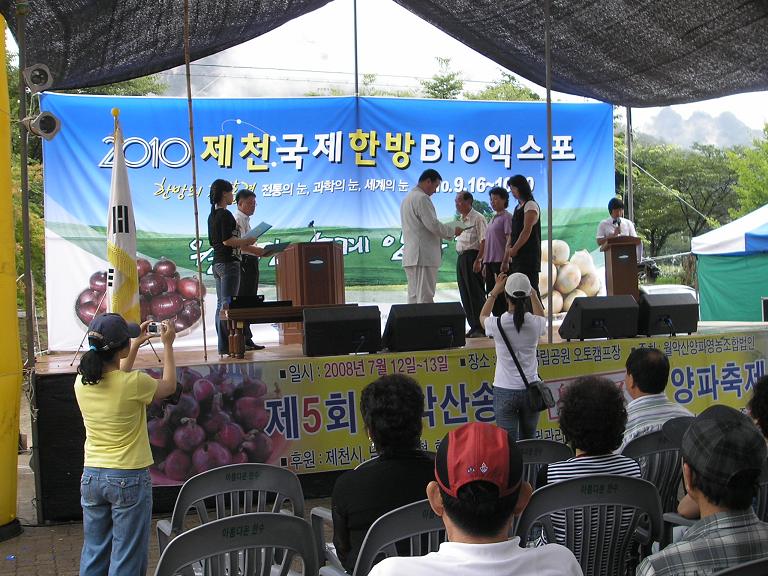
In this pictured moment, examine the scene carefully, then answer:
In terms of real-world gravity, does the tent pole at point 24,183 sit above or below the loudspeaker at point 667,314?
above

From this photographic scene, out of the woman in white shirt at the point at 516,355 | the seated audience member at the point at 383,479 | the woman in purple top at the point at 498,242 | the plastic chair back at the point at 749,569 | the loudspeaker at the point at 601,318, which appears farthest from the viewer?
the woman in purple top at the point at 498,242

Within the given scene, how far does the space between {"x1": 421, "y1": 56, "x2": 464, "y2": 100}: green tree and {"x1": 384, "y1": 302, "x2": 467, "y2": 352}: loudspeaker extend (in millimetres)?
18596

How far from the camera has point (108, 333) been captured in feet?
10.7

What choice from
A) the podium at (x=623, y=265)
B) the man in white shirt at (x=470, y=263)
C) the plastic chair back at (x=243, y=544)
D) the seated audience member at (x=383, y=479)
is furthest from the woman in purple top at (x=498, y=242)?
the plastic chair back at (x=243, y=544)

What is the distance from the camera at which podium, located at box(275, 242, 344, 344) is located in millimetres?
7148

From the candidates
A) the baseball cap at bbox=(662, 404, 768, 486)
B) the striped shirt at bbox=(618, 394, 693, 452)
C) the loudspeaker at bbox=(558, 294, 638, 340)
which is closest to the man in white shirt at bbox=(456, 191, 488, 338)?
the loudspeaker at bbox=(558, 294, 638, 340)

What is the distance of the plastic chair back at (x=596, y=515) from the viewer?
254 centimetres

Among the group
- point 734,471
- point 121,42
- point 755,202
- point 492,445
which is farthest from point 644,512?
point 755,202

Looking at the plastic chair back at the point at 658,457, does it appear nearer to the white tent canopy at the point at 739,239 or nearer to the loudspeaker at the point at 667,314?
the loudspeaker at the point at 667,314

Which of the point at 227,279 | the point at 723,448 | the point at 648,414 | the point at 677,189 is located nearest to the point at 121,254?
the point at 227,279

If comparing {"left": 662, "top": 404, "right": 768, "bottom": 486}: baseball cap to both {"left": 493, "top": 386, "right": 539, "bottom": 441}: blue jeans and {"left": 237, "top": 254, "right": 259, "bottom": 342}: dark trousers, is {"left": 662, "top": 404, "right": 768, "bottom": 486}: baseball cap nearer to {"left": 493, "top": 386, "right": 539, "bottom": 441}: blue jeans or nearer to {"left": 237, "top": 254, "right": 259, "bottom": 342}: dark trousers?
{"left": 493, "top": 386, "right": 539, "bottom": 441}: blue jeans

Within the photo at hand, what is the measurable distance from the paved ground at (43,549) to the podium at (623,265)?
3428 millimetres

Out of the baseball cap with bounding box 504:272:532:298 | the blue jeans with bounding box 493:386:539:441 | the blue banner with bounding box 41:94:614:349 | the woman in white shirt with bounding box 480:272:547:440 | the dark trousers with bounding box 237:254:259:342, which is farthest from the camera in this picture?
the blue banner with bounding box 41:94:614:349

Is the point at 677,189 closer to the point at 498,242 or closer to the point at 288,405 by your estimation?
the point at 498,242
